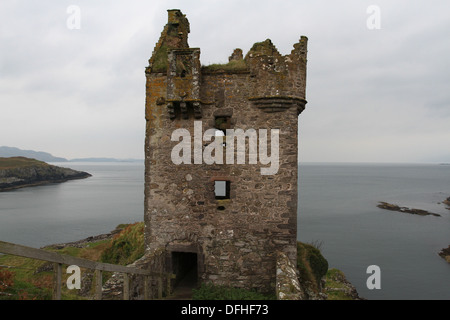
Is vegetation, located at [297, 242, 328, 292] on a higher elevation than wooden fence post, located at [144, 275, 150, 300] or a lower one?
lower

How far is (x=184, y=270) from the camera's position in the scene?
38.4ft

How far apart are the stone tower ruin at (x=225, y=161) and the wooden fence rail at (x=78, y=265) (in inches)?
48.9

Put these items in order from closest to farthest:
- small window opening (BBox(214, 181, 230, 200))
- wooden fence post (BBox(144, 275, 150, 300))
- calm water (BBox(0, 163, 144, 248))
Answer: wooden fence post (BBox(144, 275, 150, 300)) → small window opening (BBox(214, 181, 230, 200)) → calm water (BBox(0, 163, 144, 248))

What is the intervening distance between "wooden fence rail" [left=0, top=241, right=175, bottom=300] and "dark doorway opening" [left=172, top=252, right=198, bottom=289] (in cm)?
64

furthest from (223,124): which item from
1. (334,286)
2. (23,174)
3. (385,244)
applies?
(23,174)

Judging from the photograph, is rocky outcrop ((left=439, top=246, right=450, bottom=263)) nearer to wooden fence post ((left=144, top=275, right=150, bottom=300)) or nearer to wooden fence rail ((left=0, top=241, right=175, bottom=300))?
wooden fence rail ((left=0, top=241, right=175, bottom=300))

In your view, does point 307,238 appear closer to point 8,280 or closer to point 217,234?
point 217,234

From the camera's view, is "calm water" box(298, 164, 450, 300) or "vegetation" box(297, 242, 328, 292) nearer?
"vegetation" box(297, 242, 328, 292)

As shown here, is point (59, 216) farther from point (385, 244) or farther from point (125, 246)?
point (385, 244)

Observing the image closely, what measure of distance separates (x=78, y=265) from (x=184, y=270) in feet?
22.2

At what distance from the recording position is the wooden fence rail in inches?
153

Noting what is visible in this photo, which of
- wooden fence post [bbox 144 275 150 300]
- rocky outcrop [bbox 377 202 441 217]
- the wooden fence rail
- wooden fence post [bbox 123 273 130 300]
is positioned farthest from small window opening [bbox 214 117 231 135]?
rocky outcrop [bbox 377 202 441 217]

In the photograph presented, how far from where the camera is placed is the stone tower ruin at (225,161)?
9.55 meters
